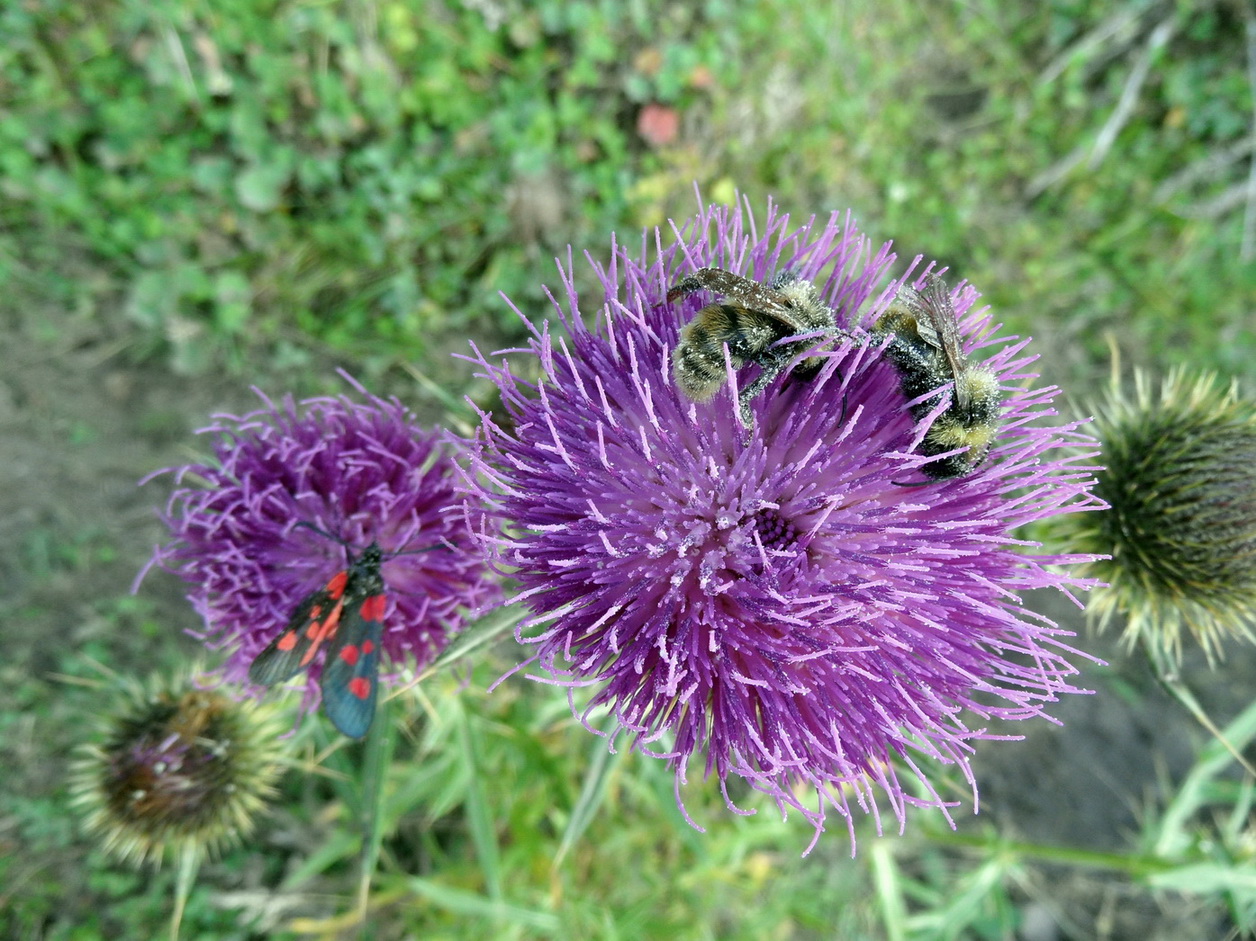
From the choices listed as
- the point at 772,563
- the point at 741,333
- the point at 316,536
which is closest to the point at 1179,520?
the point at 772,563

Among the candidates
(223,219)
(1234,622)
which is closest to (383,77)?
(223,219)

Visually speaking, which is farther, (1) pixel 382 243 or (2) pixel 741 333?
(1) pixel 382 243

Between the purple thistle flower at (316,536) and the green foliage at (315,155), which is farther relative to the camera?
the green foliage at (315,155)

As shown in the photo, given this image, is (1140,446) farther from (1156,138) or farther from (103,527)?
(103,527)

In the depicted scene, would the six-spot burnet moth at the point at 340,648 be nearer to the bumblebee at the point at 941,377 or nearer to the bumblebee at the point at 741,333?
the bumblebee at the point at 741,333

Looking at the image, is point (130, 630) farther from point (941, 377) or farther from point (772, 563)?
point (941, 377)

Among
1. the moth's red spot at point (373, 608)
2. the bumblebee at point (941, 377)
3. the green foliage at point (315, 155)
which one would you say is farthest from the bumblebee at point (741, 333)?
the green foliage at point (315, 155)

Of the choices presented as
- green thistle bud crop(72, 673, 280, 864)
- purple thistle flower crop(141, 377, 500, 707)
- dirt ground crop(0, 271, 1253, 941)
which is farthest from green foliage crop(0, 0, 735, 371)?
green thistle bud crop(72, 673, 280, 864)
